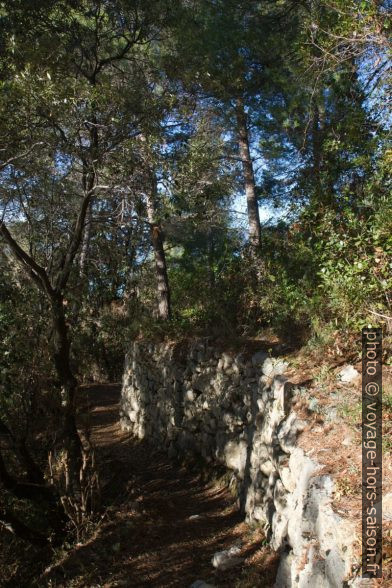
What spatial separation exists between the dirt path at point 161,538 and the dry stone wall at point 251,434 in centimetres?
35

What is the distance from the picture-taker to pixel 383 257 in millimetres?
5418

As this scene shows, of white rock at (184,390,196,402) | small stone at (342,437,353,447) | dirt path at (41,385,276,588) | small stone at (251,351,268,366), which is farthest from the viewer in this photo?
white rock at (184,390,196,402)

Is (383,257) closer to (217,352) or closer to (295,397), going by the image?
(295,397)

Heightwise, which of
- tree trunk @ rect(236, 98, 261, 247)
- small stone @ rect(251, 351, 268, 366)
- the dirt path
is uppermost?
tree trunk @ rect(236, 98, 261, 247)

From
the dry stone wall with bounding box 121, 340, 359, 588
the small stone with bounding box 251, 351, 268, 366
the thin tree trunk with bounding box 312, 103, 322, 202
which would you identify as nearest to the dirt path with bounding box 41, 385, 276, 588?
the dry stone wall with bounding box 121, 340, 359, 588

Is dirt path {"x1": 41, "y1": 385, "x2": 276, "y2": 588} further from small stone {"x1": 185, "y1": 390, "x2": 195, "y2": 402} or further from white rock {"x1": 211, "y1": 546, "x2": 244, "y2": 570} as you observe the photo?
small stone {"x1": 185, "y1": 390, "x2": 195, "y2": 402}

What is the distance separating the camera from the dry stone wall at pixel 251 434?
13.6ft

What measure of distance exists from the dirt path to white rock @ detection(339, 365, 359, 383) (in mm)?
2203

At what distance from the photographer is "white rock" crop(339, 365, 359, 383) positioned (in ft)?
17.9

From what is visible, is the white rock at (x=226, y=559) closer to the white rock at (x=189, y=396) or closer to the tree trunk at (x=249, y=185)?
the white rock at (x=189, y=396)

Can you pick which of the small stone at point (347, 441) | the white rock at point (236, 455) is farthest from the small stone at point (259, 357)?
the small stone at point (347, 441)

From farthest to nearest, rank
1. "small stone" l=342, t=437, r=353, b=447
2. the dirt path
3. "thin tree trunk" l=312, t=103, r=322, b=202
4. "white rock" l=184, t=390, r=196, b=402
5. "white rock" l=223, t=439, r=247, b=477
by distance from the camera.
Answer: "white rock" l=184, t=390, r=196, b=402 < "thin tree trunk" l=312, t=103, r=322, b=202 < "white rock" l=223, t=439, r=247, b=477 < the dirt path < "small stone" l=342, t=437, r=353, b=447

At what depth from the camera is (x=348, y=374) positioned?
554 cm

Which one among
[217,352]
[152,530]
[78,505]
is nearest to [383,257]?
[217,352]
